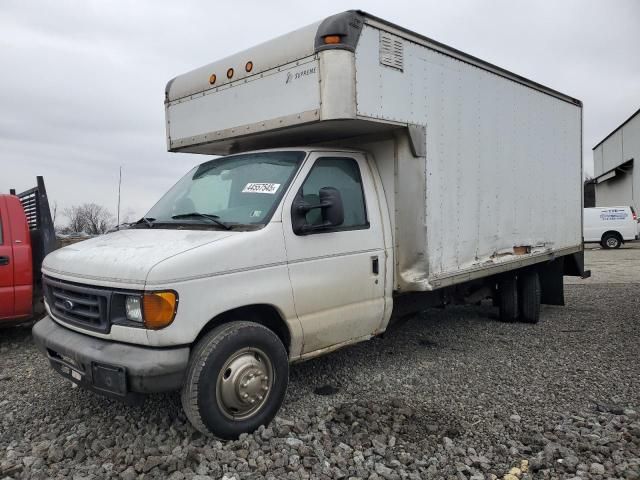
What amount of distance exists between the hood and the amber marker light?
0.12 meters

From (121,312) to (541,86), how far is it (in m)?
6.06

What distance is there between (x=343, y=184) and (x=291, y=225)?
32.2 inches

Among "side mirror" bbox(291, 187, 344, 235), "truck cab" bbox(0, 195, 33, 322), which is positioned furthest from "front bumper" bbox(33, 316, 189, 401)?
"truck cab" bbox(0, 195, 33, 322)

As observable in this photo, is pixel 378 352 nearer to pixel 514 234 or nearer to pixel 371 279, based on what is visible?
pixel 371 279

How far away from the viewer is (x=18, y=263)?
19.2 ft

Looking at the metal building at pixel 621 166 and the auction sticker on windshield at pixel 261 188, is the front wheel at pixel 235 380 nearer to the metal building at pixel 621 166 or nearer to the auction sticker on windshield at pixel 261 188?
the auction sticker on windshield at pixel 261 188

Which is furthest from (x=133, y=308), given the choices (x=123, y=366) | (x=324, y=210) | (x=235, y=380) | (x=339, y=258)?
(x=339, y=258)

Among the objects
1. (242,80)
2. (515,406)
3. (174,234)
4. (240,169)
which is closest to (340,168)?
(240,169)

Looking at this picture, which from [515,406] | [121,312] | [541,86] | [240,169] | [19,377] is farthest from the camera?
[541,86]

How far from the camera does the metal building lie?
2902cm

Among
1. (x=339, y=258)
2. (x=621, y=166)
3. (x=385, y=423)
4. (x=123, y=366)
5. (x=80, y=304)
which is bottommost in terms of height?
(x=385, y=423)

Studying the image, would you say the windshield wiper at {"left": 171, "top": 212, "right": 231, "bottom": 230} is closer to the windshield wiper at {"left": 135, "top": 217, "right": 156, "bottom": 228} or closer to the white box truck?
the white box truck

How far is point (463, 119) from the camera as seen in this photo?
523 cm

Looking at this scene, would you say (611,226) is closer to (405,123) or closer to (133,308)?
(405,123)
